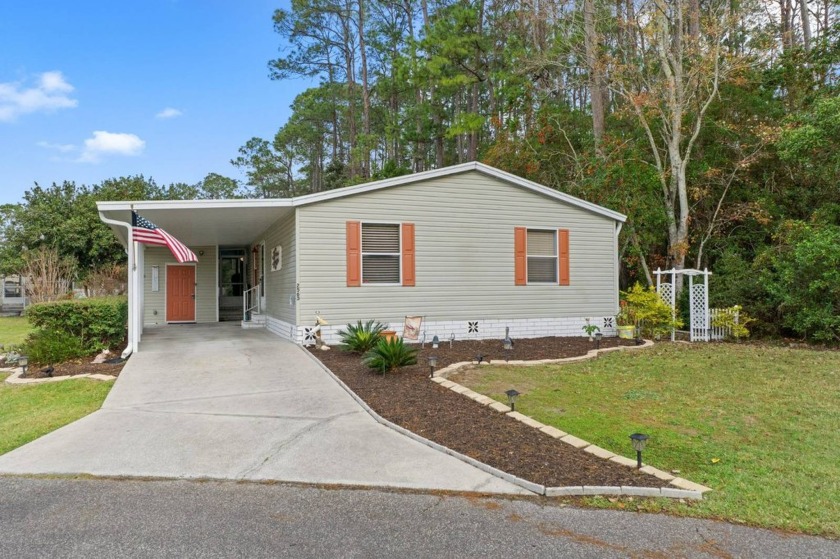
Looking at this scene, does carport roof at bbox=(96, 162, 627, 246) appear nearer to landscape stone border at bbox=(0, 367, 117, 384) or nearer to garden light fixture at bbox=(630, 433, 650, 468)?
landscape stone border at bbox=(0, 367, 117, 384)

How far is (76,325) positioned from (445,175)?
7276 mm

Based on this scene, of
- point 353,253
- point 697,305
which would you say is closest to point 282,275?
point 353,253

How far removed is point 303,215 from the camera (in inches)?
359

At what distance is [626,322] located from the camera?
1138cm

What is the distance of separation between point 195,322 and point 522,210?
1020 centimetres

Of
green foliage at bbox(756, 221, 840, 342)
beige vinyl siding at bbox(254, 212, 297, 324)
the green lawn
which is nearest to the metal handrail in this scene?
beige vinyl siding at bbox(254, 212, 297, 324)

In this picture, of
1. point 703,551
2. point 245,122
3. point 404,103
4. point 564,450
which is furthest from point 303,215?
point 245,122

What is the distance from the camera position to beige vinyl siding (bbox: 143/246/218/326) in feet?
46.3

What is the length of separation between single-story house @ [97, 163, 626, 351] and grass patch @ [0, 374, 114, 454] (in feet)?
→ 6.67

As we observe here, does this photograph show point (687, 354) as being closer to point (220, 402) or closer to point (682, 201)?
point (682, 201)

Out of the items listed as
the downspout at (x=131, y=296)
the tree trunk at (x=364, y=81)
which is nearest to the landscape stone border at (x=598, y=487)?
the downspout at (x=131, y=296)

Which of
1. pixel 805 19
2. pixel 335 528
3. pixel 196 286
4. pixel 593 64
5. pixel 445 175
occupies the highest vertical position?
pixel 805 19

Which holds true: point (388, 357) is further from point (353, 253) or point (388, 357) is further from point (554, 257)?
point (554, 257)

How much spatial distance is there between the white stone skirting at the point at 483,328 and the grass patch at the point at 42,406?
359 cm
